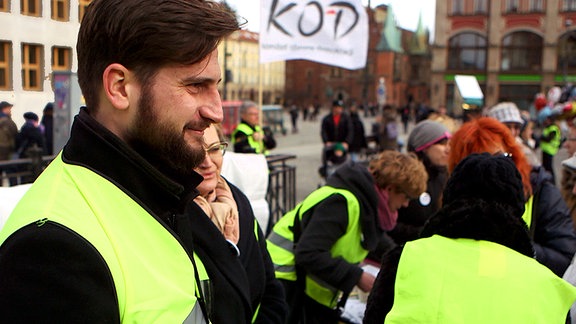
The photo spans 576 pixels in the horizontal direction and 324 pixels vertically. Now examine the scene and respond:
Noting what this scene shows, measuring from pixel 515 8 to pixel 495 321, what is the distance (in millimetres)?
52032

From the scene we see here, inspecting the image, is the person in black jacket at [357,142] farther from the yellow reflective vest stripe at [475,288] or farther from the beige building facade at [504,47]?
the beige building facade at [504,47]

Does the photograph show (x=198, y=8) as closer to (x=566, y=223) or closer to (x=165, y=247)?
(x=165, y=247)

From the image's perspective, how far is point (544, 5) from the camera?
48781mm

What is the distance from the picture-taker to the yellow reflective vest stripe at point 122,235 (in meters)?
1.24

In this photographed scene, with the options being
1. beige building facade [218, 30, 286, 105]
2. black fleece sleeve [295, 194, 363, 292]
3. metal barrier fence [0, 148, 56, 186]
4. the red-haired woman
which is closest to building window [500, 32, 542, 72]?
beige building facade [218, 30, 286, 105]

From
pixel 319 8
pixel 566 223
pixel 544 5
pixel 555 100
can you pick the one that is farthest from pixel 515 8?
pixel 566 223

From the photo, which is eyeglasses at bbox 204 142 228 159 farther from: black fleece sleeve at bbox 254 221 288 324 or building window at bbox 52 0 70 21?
building window at bbox 52 0 70 21

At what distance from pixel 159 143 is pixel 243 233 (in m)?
0.78

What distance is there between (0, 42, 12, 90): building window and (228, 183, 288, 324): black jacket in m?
0.85

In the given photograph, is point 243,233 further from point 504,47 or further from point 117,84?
point 504,47

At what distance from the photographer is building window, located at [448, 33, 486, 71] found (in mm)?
51375

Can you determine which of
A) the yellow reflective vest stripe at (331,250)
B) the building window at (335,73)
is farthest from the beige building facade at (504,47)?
the yellow reflective vest stripe at (331,250)

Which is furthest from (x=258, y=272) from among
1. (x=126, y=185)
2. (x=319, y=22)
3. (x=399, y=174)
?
(x=319, y=22)

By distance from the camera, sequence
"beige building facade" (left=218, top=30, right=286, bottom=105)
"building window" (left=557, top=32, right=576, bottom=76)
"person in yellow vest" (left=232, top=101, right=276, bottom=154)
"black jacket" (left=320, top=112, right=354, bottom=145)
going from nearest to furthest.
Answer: "person in yellow vest" (left=232, top=101, right=276, bottom=154) < "black jacket" (left=320, top=112, right=354, bottom=145) < "building window" (left=557, top=32, right=576, bottom=76) < "beige building facade" (left=218, top=30, right=286, bottom=105)
